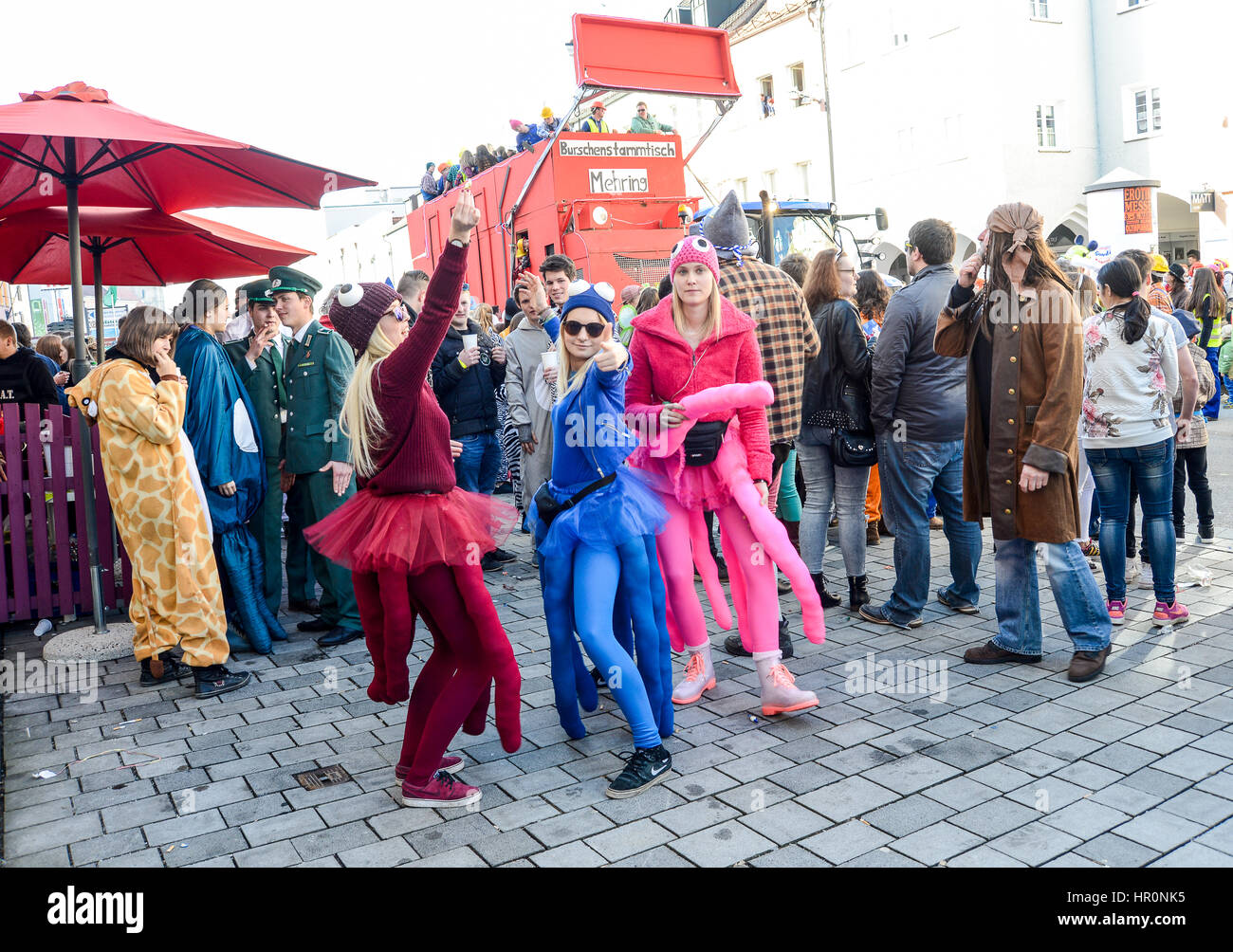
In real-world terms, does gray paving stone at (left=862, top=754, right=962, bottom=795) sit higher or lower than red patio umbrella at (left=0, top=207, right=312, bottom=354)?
lower

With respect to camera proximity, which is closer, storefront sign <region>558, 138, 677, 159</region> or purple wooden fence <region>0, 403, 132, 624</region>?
purple wooden fence <region>0, 403, 132, 624</region>

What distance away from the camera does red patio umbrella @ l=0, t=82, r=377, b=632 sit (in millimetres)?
4879

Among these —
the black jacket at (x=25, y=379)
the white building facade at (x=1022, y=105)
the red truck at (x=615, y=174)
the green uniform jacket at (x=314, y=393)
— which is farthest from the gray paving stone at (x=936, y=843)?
the white building facade at (x=1022, y=105)

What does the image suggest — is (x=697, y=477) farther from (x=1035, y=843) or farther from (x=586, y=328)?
(x=1035, y=843)

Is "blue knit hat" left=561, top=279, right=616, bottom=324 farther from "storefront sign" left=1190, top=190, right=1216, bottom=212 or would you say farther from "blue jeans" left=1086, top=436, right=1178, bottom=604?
"storefront sign" left=1190, top=190, right=1216, bottom=212

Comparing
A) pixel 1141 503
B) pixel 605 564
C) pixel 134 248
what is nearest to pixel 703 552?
pixel 605 564

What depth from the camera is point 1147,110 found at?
987 inches

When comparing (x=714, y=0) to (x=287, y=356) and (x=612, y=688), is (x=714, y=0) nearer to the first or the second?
(x=287, y=356)

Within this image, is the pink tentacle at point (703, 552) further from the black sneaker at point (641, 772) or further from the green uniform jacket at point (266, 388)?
the green uniform jacket at point (266, 388)

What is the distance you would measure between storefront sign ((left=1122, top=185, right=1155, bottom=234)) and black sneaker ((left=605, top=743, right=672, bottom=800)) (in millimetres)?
16615

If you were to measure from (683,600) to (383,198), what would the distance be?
49.0 metres

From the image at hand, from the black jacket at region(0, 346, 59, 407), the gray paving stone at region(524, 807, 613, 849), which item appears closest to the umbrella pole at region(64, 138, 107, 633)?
the black jacket at region(0, 346, 59, 407)

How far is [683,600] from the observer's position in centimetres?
438
